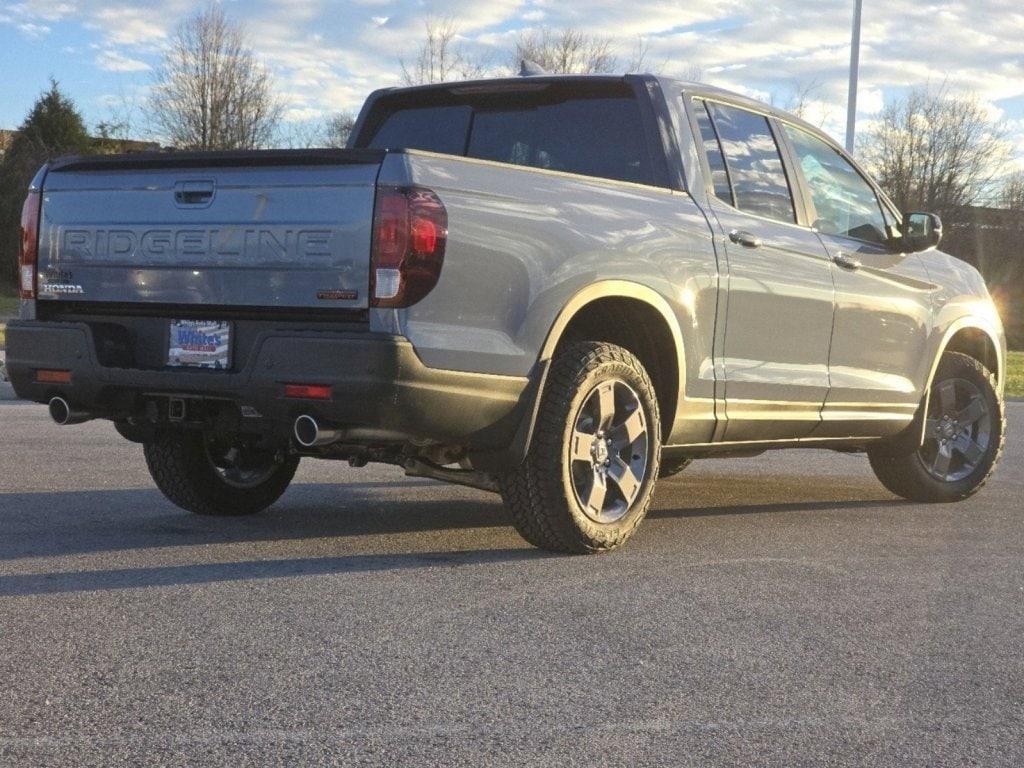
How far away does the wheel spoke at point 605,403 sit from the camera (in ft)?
19.2

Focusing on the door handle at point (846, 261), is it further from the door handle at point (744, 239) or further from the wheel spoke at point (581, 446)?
the wheel spoke at point (581, 446)

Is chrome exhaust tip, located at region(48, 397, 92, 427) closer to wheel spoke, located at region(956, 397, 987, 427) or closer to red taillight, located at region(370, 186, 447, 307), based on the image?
red taillight, located at region(370, 186, 447, 307)

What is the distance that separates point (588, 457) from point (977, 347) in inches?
138

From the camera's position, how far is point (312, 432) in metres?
5.16

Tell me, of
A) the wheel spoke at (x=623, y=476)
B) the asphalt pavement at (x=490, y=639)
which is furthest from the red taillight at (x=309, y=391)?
the wheel spoke at (x=623, y=476)

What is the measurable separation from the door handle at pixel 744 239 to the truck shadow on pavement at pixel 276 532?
1.46 metres

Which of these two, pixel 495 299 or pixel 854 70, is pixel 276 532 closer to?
pixel 495 299

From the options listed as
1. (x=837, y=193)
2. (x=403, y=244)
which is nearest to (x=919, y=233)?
(x=837, y=193)

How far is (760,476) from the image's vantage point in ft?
30.3

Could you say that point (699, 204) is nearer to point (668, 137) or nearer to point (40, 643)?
point (668, 137)

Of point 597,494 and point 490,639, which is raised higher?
point 597,494

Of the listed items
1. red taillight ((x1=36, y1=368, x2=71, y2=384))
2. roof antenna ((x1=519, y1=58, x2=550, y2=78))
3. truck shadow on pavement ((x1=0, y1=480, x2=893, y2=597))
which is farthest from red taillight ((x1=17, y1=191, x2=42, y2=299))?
roof antenna ((x1=519, y1=58, x2=550, y2=78))

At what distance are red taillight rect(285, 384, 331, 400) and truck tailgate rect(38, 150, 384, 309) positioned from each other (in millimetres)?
288

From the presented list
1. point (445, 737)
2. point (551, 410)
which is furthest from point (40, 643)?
point (551, 410)
